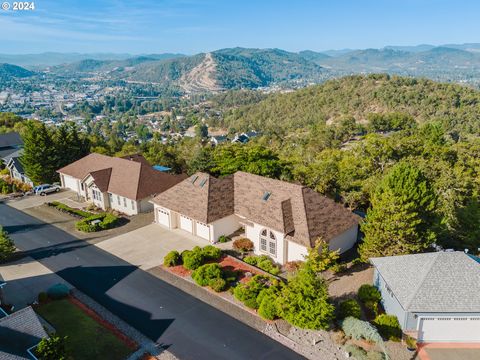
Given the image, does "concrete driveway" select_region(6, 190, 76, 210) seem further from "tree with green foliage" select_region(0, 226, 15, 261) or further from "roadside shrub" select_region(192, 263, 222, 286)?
"roadside shrub" select_region(192, 263, 222, 286)

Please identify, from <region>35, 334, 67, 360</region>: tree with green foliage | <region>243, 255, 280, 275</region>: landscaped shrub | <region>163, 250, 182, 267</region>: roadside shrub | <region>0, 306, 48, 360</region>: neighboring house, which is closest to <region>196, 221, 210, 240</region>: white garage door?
<region>163, 250, 182, 267</region>: roadside shrub

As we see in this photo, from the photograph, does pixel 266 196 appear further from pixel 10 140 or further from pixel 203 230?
pixel 10 140

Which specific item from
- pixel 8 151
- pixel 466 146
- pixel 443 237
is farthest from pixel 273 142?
pixel 443 237

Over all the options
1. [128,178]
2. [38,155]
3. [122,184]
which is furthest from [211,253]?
[38,155]

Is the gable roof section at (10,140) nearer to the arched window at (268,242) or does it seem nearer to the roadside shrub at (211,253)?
the roadside shrub at (211,253)

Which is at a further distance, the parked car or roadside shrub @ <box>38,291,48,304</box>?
the parked car

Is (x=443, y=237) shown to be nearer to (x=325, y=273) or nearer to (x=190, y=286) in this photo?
(x=325, y=273)

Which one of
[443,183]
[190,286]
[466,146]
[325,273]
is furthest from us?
[466,146]
